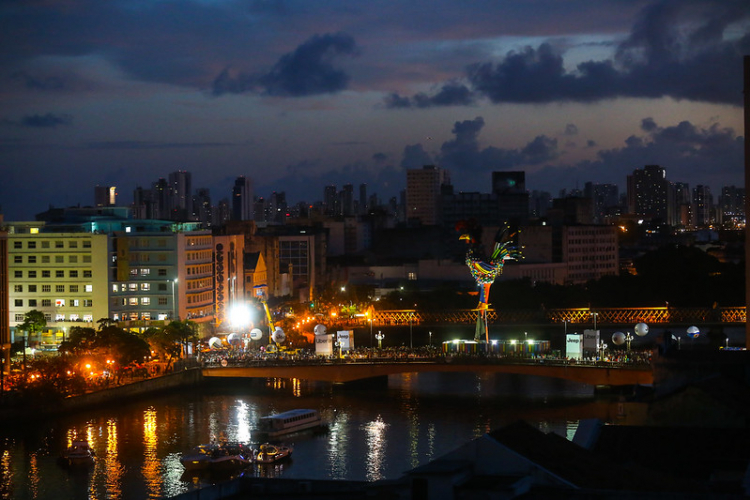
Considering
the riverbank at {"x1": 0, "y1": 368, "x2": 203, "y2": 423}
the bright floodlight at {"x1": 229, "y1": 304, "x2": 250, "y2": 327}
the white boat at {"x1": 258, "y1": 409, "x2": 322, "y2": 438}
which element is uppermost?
the bright floodlight at {"x1": 229, "y1": 304, "x2": 250, "y2": 327}

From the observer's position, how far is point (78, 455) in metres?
33.0

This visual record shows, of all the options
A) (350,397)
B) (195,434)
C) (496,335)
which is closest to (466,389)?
(350,397)

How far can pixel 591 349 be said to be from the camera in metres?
48.9

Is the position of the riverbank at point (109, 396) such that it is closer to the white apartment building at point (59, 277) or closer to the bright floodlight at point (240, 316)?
the white apartment building at point (59, 277)

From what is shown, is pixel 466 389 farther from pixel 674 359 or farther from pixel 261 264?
pixel 261 264

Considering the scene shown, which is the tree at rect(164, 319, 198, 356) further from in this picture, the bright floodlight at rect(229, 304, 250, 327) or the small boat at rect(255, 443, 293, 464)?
the small boat at rect(255, 443, 293, 464)

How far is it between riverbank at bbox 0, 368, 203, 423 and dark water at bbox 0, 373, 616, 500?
40cm

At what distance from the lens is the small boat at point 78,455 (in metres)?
32.9

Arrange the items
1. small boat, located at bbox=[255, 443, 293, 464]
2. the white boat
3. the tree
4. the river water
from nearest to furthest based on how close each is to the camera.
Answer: the river water < small boat, located at bbox=[255, 443, 293, 464] < the white boat < the tree

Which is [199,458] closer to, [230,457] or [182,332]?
[230,457]

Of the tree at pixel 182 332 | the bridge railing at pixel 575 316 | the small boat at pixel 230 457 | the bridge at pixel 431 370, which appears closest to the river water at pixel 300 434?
the bridge at pixel 431 370

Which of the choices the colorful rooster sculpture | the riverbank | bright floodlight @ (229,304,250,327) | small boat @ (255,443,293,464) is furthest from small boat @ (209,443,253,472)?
bright floodlight @ (229,304,250,327)

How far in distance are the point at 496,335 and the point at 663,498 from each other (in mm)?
54285

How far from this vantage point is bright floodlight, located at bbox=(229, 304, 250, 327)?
204ft
